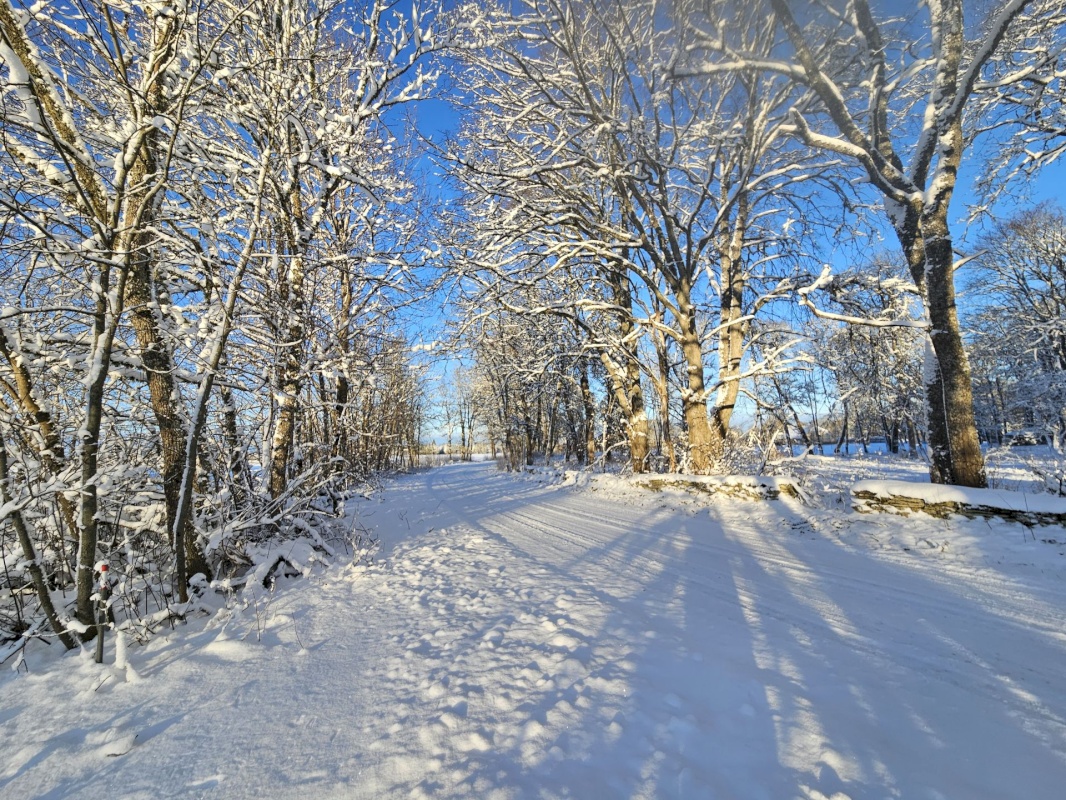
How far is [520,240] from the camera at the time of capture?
1096cm

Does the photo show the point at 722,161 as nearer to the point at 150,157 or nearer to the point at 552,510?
the point at 552,510

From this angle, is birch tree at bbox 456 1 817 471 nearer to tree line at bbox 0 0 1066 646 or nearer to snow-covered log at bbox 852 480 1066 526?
tree line at bbox 0 0 1066 646

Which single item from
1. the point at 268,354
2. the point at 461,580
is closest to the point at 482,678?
the point at 461,580

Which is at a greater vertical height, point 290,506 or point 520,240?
point 520,240

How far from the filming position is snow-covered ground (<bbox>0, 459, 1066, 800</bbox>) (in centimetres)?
178

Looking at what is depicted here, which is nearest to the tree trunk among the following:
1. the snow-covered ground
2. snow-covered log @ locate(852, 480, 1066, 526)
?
snow-covered log @ locate(852, 480, 1066, 526)

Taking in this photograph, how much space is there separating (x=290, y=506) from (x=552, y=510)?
5.44 metres

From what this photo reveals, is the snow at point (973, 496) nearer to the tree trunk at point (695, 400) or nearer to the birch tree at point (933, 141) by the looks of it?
the birch tree at point (933, 141)

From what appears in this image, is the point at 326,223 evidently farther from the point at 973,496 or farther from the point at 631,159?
the point at 973,496

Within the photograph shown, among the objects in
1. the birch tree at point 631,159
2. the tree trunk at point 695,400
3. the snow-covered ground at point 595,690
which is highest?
the birch tree at point 631,159

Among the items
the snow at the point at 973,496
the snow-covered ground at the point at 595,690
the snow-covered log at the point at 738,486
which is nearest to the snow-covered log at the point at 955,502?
the snow at the point at 973,496

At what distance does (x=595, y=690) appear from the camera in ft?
7.59

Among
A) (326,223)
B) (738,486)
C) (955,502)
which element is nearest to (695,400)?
(738,486)

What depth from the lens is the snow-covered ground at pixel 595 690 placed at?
5.84 ft
